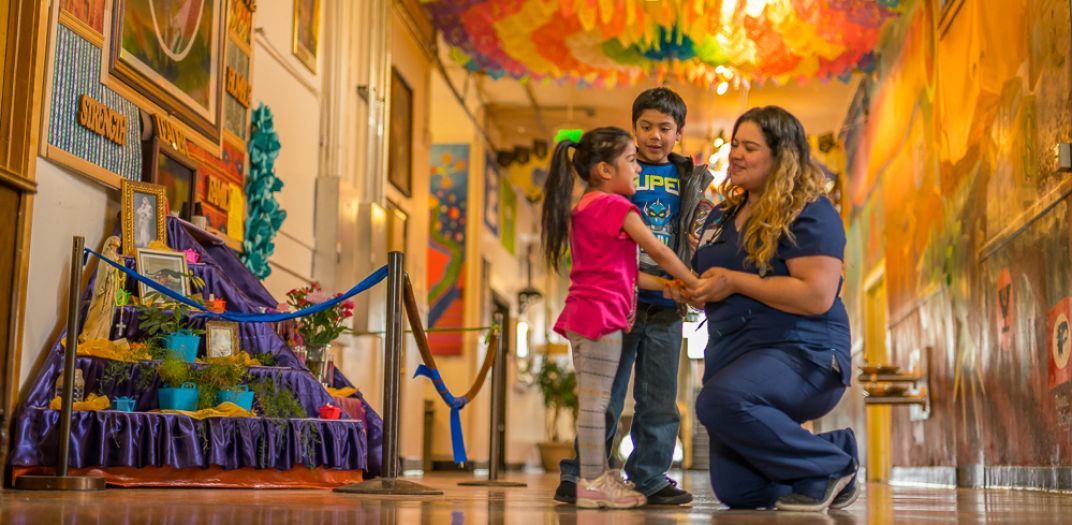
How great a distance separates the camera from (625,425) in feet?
64.6

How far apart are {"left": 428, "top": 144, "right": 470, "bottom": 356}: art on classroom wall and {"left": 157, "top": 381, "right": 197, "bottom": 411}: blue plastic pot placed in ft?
28.4

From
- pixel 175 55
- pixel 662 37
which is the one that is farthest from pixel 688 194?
pixel 662 37

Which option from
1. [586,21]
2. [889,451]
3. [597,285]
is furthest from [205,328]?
[889,451]

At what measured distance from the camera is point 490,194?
51.3ft

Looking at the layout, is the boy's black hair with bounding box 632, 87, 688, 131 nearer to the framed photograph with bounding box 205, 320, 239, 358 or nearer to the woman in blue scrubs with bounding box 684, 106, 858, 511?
the woman in blue scrubs with bounding box 684, 106, 858, 511

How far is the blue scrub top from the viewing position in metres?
3.39

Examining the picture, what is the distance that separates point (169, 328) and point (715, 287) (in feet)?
9.68

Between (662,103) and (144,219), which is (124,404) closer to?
(144,219)

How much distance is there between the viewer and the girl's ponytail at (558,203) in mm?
3641

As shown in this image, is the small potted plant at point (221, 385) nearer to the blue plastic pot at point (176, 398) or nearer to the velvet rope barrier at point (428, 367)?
the blue plastic pot at point (176, 398)

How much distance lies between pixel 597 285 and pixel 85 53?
3.07 meters

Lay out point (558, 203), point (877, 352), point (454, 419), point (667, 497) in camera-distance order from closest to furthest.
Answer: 1. point (558, 203)
2. point (667, 497)
3. point (454, 419)
4. point (877, 352)

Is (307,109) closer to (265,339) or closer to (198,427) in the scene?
(265,339)

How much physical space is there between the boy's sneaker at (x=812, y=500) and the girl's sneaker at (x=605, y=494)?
41 centimetres
